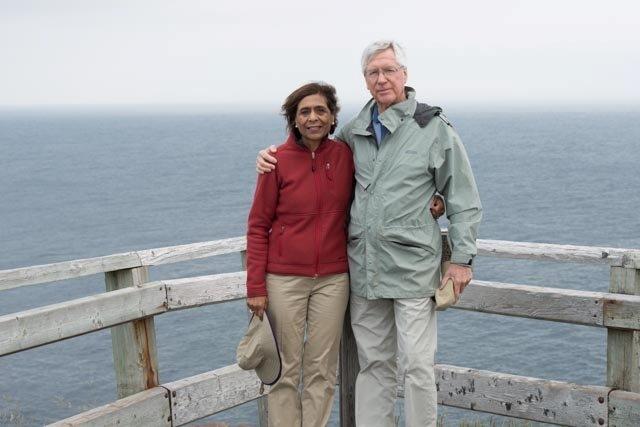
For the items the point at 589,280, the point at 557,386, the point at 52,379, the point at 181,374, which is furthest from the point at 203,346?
the point at 557,386

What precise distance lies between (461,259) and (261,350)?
103 cm

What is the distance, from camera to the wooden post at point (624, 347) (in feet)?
14.2

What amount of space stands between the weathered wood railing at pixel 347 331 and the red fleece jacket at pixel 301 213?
59 cm

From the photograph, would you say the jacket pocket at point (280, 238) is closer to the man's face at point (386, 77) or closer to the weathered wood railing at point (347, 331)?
the weathered wood railing at point (347, 331)

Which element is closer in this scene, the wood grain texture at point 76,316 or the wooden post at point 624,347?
the wood grain texture at point 76,316

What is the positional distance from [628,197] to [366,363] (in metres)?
60.9

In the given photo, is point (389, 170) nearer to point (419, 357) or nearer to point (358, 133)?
point (358, 133)

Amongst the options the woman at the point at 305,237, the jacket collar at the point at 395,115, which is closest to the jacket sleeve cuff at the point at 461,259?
the woman at the point at 305,237

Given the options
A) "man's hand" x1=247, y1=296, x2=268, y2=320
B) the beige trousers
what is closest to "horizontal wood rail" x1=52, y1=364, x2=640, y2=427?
the beige trousers

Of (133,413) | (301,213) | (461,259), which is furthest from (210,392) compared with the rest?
(461,259)

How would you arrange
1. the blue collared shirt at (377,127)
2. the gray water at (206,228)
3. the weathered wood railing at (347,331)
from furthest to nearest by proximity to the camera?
1. the gray water at (206,228)
2. the weathered wood railing at (347,331)
3. the blue collared shirt at (377,127)

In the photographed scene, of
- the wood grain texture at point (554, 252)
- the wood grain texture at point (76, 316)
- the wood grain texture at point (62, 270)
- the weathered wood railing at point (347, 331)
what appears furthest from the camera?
the wood grain texture at point (554, 252)

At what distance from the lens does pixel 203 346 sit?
27.0 metres

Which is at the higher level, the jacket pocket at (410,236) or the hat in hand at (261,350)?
the jacket pocket at (410,236)
